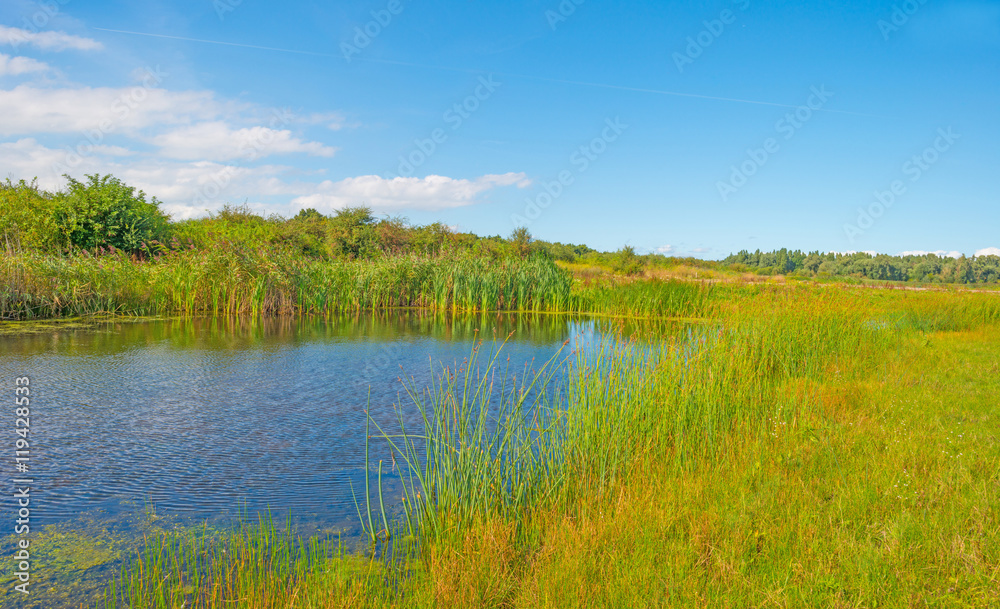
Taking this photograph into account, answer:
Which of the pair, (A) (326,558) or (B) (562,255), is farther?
(B) (562,255)

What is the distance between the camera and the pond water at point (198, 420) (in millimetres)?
3451

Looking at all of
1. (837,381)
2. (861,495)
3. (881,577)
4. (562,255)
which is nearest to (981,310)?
(837,381)

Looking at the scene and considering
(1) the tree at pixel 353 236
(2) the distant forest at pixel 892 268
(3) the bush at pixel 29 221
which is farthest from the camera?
(2) the distant forest at pixel 892 268

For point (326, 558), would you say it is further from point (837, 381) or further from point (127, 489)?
point (837, 381)

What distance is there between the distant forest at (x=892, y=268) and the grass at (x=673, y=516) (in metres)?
29.9

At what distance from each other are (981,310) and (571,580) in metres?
14.7

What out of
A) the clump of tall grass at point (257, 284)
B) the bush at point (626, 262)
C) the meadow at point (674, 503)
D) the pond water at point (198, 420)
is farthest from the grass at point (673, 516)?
the bush at point (626, 262)

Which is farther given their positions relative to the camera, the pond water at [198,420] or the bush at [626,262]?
the bush at [626,262]

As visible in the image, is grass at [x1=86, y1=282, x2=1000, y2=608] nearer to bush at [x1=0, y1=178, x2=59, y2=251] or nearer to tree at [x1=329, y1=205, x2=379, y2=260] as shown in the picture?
bush at [x1=0, y1=178, x2=59, y2=251]

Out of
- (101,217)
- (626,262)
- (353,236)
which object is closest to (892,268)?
(626,262)

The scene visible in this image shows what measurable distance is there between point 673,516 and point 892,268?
173 ft

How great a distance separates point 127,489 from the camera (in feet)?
12.2

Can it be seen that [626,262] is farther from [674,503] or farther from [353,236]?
[674,503]

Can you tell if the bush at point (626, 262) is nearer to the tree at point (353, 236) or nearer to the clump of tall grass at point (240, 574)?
the tree at point (353, 236)
